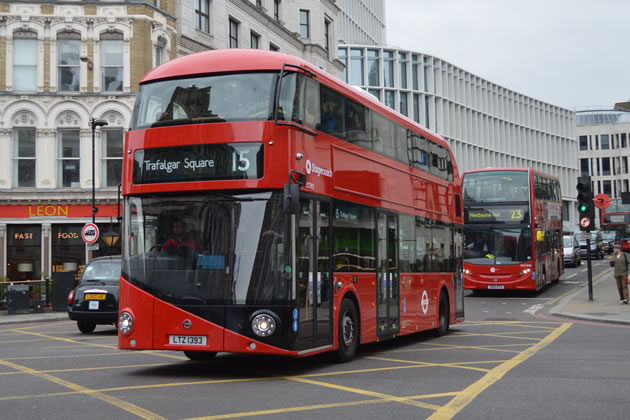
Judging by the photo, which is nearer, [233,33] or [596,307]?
[596,307]

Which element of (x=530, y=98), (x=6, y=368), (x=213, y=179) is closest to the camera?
(x=213, y=179)

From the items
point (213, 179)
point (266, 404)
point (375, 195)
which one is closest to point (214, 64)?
point (213, 179)

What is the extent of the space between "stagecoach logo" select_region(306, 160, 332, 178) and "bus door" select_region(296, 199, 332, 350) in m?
0.39

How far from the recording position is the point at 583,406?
7941 mm

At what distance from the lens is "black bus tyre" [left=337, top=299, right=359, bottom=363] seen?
11484mm

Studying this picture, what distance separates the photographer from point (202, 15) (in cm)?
3803

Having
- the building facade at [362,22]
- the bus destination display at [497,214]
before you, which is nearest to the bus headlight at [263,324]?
the bus destination display at [497,214]

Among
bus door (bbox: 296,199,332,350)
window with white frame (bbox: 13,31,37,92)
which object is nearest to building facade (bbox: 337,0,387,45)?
window with white frame (bbox: 13,31,37,92)

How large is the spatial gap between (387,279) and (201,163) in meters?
4.56

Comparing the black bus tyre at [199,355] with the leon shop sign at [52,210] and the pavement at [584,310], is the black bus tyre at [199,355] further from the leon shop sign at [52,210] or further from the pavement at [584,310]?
the leon shop sign at [52,210]

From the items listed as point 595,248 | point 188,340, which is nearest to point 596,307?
point 188,340

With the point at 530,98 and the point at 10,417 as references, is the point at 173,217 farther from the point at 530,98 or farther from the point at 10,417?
the point at 530,98

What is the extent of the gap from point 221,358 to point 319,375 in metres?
2.82

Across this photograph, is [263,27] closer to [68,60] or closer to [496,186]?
[68,60]
